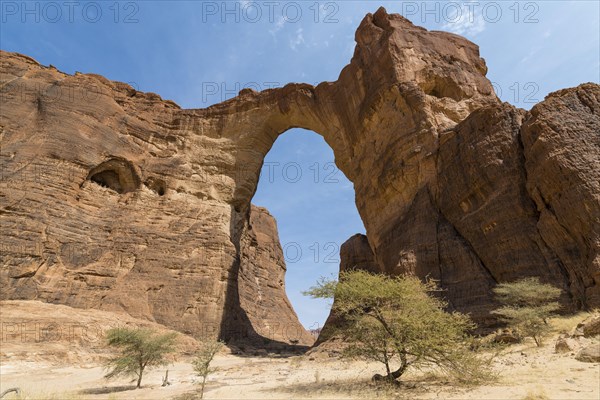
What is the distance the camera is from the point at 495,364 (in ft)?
34.9

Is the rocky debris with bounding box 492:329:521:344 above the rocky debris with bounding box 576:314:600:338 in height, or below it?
below

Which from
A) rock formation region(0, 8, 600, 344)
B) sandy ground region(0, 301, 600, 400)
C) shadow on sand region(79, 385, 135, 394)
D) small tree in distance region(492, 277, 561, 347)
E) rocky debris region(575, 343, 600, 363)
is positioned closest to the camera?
sandy ground region(0, 301, 600, 400)

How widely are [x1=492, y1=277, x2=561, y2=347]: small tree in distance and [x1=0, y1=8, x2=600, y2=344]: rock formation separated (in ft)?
3.14

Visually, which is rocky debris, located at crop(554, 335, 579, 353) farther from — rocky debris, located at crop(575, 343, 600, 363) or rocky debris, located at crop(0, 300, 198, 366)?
rocky debris, located at crop(0, 300, 198, 366)

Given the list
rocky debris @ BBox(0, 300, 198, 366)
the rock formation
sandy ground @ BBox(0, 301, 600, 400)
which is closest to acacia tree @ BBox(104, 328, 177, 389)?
sandy ground @ BBox(0, 301, 600, 400)

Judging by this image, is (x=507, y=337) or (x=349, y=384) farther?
(x=507, y=337)

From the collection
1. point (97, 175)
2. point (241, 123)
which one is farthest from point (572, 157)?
point (97, 175)

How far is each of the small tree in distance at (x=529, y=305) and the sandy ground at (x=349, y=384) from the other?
2.60 ft

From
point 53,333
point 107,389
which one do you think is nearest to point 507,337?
point 107,389

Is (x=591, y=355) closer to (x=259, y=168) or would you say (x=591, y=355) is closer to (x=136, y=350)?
(x=136, y=350)

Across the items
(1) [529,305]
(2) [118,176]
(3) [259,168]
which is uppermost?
(3) [259,168]

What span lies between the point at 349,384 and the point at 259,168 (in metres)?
28.4

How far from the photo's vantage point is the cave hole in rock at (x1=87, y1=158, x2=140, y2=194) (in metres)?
29.1

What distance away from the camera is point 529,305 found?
14.7 meters
